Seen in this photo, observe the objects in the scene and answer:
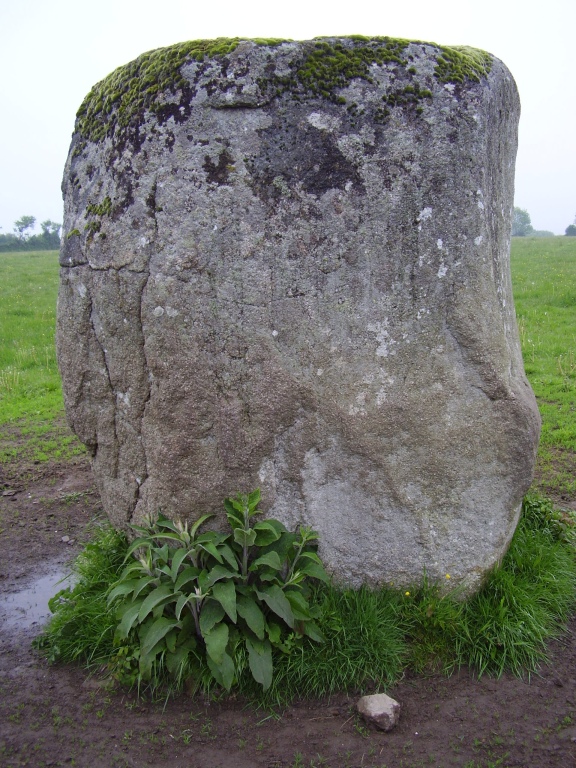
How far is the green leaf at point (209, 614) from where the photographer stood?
12.4 feet

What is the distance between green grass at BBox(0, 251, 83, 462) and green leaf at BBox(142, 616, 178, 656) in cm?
443

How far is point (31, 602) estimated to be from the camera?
4988 millimetres

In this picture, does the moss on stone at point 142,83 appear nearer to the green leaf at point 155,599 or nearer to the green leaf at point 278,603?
the green leaf at point 155,599

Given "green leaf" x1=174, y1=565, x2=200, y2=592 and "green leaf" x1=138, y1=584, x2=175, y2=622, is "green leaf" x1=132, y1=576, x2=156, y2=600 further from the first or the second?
"green leaf" x1=174, y1=565, x2=200, y2=592

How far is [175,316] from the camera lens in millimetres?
4062

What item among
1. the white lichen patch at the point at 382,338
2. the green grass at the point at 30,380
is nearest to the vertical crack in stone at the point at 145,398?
the white lichen patch at the point at 382,338

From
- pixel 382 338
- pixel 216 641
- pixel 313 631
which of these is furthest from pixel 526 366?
pixel 216 641

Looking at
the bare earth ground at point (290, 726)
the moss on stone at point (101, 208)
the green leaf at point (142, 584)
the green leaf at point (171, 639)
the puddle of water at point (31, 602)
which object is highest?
the moss on stone at point (101, 208)

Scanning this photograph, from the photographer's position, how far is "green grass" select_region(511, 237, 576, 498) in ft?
22.8

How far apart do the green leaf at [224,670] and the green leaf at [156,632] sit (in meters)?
0.30

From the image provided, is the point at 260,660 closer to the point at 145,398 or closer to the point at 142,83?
the point at 145,398

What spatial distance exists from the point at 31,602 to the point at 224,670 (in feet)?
6.63

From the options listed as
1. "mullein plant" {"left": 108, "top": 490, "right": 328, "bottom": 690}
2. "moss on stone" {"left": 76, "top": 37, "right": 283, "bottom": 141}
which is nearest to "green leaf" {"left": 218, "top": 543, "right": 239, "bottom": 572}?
"mullein plant" {"left": 108, "top": 490, "right": 328, "bottom": 690}

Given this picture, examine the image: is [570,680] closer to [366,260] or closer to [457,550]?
[457,550]
